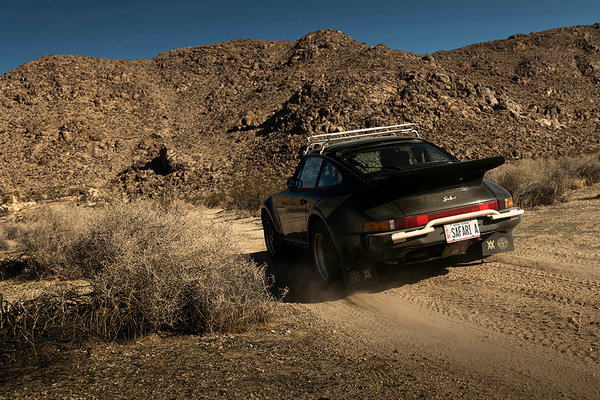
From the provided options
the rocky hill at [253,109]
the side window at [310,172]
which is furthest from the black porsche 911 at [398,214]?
the rocky hill at [253,109]

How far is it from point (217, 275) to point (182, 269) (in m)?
0.33

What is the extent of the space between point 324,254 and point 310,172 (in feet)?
4.49

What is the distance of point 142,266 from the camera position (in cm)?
433

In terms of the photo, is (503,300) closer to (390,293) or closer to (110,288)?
(390,293)

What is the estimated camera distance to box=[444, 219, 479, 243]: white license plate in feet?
16.1

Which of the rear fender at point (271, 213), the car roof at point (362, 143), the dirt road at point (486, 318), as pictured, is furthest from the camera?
the rear fender at point (271, 213)

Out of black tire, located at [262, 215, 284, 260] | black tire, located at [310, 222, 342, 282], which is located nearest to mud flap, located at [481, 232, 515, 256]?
black tire, located at [310, 222, 342, 282]

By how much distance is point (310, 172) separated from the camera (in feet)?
21.9

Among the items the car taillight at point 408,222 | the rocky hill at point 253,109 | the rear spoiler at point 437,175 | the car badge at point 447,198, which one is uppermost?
the rocky hill at point 253,109

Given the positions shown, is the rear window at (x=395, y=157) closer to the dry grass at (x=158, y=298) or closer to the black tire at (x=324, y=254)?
the black tire at (x=324, y=254)

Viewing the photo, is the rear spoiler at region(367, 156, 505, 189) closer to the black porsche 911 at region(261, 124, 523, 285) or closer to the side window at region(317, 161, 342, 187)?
the black porsche 911 at region(261, 124, 523, 285)

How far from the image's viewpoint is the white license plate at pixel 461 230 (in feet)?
16.1

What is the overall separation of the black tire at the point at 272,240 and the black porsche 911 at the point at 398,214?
1.70 meters

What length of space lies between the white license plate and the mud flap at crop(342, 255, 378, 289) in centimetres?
86
